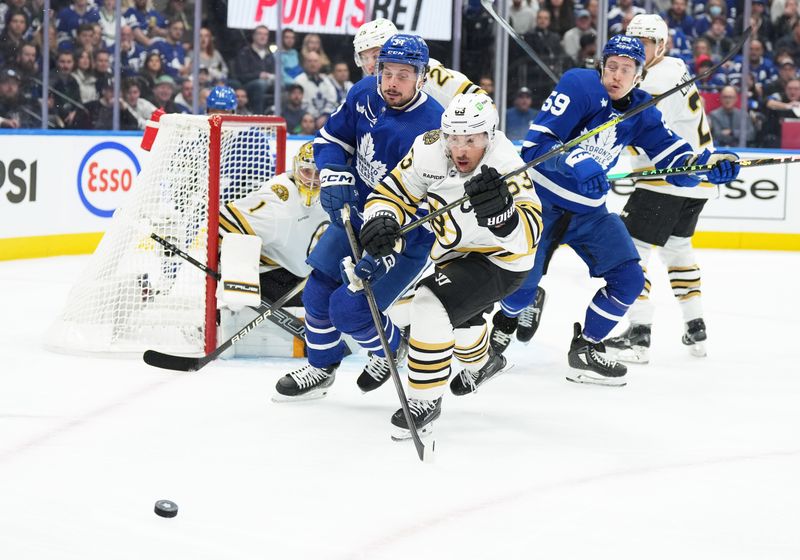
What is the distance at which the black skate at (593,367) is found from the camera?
389cm

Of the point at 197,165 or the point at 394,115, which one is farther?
the point at 197,165

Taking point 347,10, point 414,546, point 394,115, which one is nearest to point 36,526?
point 414,546

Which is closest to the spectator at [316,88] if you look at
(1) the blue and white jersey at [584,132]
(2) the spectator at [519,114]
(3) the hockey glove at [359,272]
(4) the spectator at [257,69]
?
(4) the spectator at [257,69]

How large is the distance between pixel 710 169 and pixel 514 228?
1.09 metres

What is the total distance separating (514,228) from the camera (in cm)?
299

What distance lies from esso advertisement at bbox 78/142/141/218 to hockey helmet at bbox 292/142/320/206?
9.49ft

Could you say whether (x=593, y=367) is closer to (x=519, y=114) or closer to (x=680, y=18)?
(x=519, y=114)

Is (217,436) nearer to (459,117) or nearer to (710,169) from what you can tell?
(459,117)

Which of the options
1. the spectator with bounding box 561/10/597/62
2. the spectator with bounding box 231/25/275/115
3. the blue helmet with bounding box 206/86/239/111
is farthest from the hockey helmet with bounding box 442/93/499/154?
the spectator with bounding box 561/10/597/62

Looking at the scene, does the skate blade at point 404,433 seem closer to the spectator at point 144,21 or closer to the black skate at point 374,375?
the black skate at point 374,375

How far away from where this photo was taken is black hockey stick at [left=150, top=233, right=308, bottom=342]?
403cm

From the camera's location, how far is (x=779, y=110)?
7941 mm

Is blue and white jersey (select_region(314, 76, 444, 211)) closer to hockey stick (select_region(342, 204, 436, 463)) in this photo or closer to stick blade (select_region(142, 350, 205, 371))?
hockey stick (select_region(342, 204, 436, 463))

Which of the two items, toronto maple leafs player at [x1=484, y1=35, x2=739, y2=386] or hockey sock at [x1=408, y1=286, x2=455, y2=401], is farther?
toronto maple leafs player at [x1=484, y1=35, x2=739, y2=386]
